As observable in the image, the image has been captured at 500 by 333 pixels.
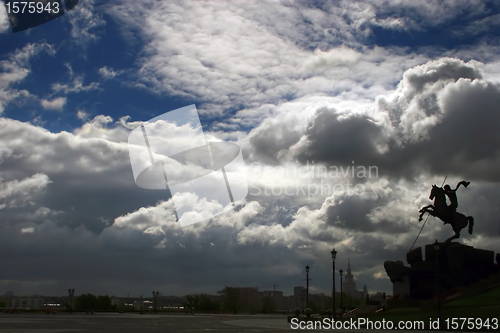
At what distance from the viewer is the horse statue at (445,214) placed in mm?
35281

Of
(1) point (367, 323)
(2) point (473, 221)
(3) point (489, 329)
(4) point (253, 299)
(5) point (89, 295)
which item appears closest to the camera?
(3) point (489, 329)

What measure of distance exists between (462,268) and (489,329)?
1141 cm

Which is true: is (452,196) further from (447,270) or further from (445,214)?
(447,270)

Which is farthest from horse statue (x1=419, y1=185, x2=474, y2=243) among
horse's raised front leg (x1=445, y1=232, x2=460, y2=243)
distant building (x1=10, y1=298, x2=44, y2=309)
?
distant building (x1=10, y1=298, x2=44, y2=309)

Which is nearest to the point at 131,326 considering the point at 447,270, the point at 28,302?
the point at 447,270

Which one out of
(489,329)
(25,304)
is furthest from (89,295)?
(489,329)

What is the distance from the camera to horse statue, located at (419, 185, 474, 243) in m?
35.3

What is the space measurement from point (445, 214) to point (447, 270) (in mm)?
4091

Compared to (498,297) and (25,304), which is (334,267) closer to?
(498,297)

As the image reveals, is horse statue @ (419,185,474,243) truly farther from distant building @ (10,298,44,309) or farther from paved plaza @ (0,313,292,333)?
distant building @ (10,298,44,309)

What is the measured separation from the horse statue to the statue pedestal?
51.6 inches

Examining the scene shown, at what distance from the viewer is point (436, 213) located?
117 feet

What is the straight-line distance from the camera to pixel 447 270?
34.3m

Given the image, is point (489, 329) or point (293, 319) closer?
point (489, 329)
